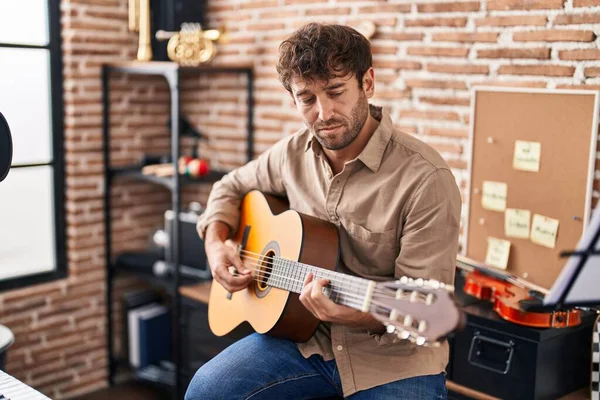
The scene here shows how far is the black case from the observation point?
216 centimetres

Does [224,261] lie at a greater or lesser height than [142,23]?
lesser

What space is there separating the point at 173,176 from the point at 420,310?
1932 mm

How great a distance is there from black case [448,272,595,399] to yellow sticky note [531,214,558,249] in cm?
29

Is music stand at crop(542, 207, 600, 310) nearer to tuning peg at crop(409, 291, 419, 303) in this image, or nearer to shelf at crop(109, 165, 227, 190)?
tuning peg at crop(409, 291, 419, 303)

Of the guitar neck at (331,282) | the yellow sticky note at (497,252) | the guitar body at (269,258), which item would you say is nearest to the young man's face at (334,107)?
the guitar body at (269,258)

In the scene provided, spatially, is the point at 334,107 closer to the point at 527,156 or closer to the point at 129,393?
the point at 527,156

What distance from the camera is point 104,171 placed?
3.61 metres

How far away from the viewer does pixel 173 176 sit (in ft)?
10.9

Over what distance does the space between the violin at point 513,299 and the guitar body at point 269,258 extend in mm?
619

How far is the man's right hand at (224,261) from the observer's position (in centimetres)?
227

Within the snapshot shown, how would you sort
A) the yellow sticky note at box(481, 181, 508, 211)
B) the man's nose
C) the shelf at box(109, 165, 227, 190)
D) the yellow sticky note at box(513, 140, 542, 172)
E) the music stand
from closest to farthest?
the music stand → the man's nose → the yellow sticky note at box(513, 140, 542, 172) → the yellow sticky note at box(481, 181, 508, 211) → the shelf at box(109, 165, 227, 190)

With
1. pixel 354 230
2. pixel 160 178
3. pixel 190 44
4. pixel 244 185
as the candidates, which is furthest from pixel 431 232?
pixel 190 44

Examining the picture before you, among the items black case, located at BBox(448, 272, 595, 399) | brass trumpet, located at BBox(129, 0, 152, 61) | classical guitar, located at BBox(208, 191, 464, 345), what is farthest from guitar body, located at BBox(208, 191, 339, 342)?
brass trumpet, located at BBox(129, 0, 152, 61)

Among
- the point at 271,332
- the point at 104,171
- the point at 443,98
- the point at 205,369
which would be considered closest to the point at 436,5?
the point at 443,98
